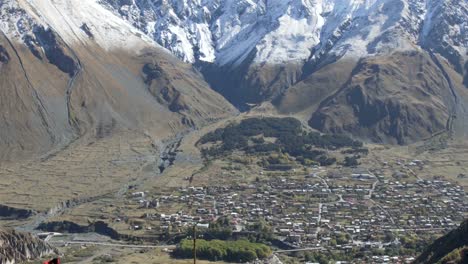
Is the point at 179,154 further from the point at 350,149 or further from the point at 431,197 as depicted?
the point at 431,197

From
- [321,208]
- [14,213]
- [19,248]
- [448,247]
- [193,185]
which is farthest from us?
[193,185]

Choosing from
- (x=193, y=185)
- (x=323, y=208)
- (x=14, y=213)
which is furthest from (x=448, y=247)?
(x=14, y=213)

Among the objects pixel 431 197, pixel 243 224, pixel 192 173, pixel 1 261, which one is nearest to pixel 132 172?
pixel 192 173

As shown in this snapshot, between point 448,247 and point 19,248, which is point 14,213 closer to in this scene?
point 19,248

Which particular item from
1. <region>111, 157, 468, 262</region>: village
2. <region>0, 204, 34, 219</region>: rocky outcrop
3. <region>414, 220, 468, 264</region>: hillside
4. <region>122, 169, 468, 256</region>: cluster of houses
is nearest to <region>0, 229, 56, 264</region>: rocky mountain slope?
<region>111, 157, 468, 262</region>: village

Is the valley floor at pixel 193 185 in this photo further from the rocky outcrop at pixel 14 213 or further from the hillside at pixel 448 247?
the hillside at pixel 448 247

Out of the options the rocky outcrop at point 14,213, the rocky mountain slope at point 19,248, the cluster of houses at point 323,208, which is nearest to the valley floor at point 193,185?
the cluster of houses at point 323,208
